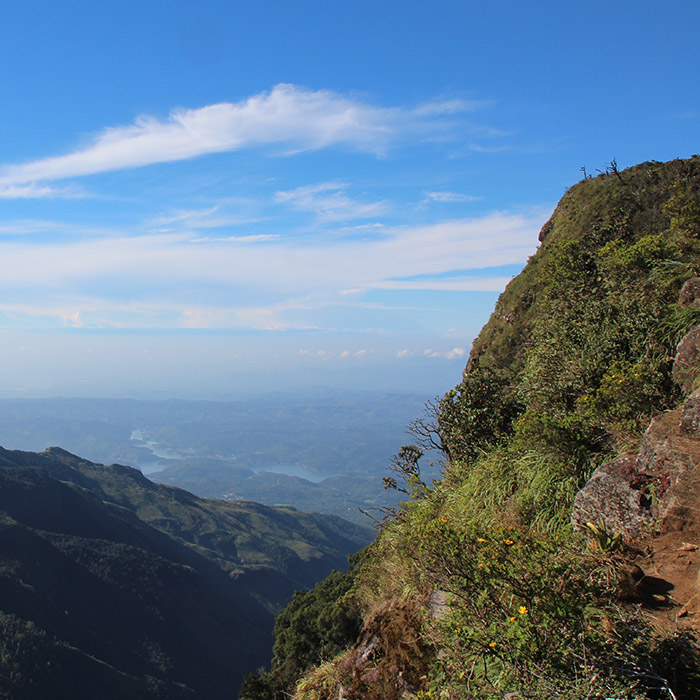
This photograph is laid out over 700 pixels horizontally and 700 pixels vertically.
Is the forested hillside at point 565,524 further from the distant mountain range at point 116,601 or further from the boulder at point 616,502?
the distant mountain range at point 116,601

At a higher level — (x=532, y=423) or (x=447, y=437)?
(x=532, y=423)

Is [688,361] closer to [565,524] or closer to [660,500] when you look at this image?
[660,500]

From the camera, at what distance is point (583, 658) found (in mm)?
3383

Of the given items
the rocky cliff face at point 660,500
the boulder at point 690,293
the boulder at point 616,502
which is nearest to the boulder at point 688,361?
the rocky cliff face at point 660,500

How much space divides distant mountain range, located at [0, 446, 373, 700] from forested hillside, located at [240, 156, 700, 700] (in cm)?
8325

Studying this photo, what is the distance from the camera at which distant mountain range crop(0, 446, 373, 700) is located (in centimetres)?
7569

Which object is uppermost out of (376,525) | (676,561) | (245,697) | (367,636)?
(676,561)

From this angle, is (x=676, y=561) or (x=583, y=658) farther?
(x=676, y=561)

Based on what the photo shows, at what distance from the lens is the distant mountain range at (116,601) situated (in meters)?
75.7

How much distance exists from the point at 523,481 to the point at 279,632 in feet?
98.8

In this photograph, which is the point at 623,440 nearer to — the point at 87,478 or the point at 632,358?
the point at 632,358

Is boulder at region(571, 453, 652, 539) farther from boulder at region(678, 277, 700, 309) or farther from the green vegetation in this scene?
the green vegetation

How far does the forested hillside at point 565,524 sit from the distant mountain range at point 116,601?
273 feet

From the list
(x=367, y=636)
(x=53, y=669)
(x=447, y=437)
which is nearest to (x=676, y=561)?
(x=367, y=636)
